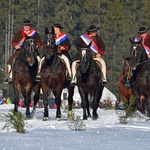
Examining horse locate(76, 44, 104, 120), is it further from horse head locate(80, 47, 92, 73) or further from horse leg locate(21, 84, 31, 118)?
horse leg locate(21, 84, 31, 118)

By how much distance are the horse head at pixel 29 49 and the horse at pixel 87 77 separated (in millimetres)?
1183

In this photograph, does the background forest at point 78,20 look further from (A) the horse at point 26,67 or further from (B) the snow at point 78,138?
(B) the snow at point 78,138

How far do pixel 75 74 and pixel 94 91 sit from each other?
2.14 feet

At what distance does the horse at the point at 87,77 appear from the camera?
71.9 feet

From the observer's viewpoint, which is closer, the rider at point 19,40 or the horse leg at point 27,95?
the horse leg at point 27,95

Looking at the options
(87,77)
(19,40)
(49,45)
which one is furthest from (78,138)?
(19,40)

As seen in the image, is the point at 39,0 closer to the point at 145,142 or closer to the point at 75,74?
the point at 75,74

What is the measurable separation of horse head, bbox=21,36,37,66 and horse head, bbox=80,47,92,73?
1284 mm

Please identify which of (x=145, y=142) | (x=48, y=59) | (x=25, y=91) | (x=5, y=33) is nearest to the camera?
(x=145, y=142)

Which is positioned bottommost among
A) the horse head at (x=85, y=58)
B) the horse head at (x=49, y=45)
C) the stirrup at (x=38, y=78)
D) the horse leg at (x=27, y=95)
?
the horse leg at (x=27, y=95)

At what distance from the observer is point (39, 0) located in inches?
4299

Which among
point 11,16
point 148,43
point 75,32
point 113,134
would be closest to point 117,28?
point 75,32

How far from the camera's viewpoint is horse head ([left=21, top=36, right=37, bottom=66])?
2234cm

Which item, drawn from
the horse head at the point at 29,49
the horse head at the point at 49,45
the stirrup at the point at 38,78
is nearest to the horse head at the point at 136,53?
the horse head at the point at 49,45
